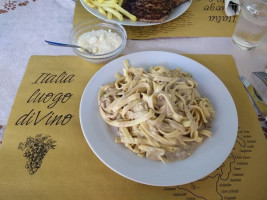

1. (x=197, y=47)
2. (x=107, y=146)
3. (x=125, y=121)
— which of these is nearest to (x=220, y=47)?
(x=197, y=47)

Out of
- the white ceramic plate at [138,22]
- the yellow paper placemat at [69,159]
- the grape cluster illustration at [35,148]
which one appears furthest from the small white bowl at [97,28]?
the grape cluster illustration at [35,148]

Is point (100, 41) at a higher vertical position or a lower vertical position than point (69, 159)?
higher

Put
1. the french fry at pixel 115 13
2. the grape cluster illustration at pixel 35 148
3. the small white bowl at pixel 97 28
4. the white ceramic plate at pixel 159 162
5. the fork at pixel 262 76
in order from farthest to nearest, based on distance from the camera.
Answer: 1. the french fry at pixel 115 13
2. the small white bowl at pixel 97 28
3. the fork at pixel 262 76
4. the grape cluster illustration at pixel 35 148
5. the white ceramic plate at pixel 159 162

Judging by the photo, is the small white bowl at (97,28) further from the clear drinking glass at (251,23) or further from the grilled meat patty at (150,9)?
the clear drinking glass at (251,23)

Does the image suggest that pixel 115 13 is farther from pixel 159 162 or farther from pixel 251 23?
pixel 159 162

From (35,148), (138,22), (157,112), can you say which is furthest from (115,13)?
(35,148)

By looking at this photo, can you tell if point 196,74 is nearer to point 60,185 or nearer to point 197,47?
point 197,47

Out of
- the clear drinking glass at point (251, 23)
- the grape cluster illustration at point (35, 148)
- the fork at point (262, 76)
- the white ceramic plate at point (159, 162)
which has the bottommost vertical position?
the grape cluster illustration at point (35, 148)
